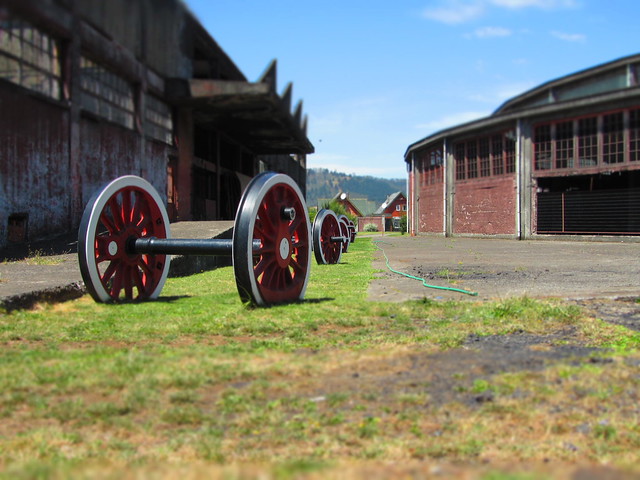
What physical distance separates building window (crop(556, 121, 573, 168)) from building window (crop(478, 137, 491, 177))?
13.3 ft

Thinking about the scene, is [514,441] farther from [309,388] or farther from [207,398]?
[207,398]

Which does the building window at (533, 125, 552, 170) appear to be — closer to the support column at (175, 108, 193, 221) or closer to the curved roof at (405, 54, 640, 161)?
the curved roof at (405, 54, 640, 161)

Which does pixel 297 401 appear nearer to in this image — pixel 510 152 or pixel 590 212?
pixel 590 212

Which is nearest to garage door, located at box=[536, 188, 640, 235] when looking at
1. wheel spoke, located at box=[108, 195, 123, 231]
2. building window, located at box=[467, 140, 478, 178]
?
building window, located at box=[467, 140, 478, 178]

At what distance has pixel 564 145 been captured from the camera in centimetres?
2638

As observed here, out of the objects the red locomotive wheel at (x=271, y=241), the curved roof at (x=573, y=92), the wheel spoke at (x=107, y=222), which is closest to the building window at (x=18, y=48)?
the red locomotive wheel at (x=271, y=241)

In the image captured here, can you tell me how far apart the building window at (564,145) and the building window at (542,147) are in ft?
1.42

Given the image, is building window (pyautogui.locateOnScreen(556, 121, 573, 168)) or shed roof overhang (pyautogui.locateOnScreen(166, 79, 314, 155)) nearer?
shed roof overhang (pyautogui.locateOnScreen(166, 79, 314, 155))

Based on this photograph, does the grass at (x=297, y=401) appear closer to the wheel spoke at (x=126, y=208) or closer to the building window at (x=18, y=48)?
the building window at (x=18, y=48)

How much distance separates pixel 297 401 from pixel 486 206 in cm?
2892

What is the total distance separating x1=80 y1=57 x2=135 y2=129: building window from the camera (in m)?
13.5

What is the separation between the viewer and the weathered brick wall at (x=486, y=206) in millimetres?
28297

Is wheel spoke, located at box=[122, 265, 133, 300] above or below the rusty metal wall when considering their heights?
below

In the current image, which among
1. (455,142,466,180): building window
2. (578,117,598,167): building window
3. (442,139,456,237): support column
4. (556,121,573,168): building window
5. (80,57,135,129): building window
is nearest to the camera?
(80,57,135,129): building window
